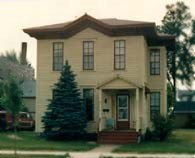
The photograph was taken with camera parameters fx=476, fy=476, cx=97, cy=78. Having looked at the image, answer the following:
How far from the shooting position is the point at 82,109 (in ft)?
99.6

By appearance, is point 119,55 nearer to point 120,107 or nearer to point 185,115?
point 120,107

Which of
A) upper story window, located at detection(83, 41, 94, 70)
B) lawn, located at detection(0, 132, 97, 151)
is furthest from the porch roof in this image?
lawn, located at detection(0, 132, 97, 151)

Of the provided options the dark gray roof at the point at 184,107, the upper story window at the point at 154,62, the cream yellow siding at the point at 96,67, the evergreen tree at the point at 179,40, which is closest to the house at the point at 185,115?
the dark gray roof at the point at 184,107

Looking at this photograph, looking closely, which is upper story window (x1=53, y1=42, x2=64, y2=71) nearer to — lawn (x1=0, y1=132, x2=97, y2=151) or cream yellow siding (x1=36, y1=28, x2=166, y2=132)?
cream yellow siding (x1=36, y1=28, x2=166, y2=132)

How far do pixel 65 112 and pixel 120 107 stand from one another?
3853 mm

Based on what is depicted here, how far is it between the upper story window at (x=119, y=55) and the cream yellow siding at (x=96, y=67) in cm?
21

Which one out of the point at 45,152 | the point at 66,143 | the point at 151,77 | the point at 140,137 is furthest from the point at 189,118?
the point at 45,152

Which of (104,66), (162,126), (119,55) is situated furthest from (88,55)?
(162,126)

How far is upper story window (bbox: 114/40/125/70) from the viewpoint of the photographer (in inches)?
1214

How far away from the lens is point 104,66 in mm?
31125

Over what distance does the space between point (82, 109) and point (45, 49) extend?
5.18 metres

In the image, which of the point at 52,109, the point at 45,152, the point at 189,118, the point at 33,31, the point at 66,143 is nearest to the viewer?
the point at 45,152

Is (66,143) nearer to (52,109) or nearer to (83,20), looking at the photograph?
(52,109)

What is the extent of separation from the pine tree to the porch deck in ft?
4.82
